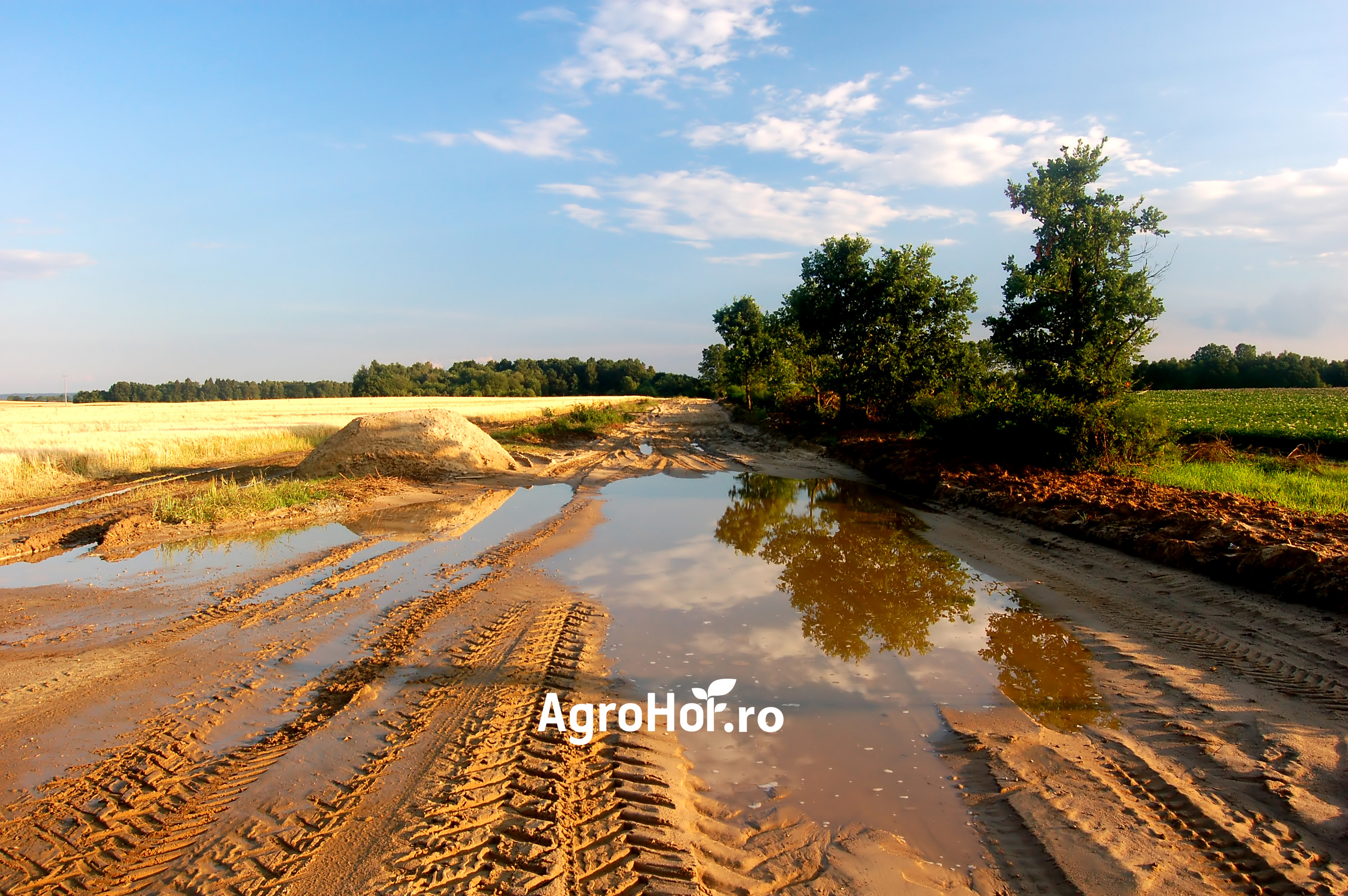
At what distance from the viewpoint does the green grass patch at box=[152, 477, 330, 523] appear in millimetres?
10430

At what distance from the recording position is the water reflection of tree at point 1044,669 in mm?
4531

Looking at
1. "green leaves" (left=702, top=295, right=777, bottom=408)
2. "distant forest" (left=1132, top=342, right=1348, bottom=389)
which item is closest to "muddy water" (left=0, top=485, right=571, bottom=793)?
"green leaves" (left=702, top=295, right=777, bottom=408)

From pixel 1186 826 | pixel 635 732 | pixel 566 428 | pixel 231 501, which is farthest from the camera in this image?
pixel 566 428

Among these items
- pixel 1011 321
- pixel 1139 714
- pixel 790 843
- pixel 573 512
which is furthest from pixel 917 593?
pixel 1011 321

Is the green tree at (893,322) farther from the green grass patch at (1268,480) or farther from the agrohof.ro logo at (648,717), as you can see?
the agrohof.ro logo at (648,717)

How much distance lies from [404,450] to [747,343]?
2928 cm

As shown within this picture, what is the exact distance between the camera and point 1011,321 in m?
13.4

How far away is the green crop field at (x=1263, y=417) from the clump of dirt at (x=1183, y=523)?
9.76 feet

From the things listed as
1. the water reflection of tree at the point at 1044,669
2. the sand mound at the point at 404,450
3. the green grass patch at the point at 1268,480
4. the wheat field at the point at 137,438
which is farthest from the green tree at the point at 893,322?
the wheat field at the point at 137,438

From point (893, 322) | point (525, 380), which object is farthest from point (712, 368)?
point (893, 322)

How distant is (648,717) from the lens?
4418 mm

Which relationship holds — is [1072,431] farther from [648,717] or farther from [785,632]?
[648,717]

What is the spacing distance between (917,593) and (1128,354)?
8654 millimetres

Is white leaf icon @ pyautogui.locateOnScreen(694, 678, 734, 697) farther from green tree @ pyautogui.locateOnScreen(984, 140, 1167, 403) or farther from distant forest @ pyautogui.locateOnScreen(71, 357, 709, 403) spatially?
distant forest @ pyautogui.locateOnScreen(71, 357, 709, 403)
